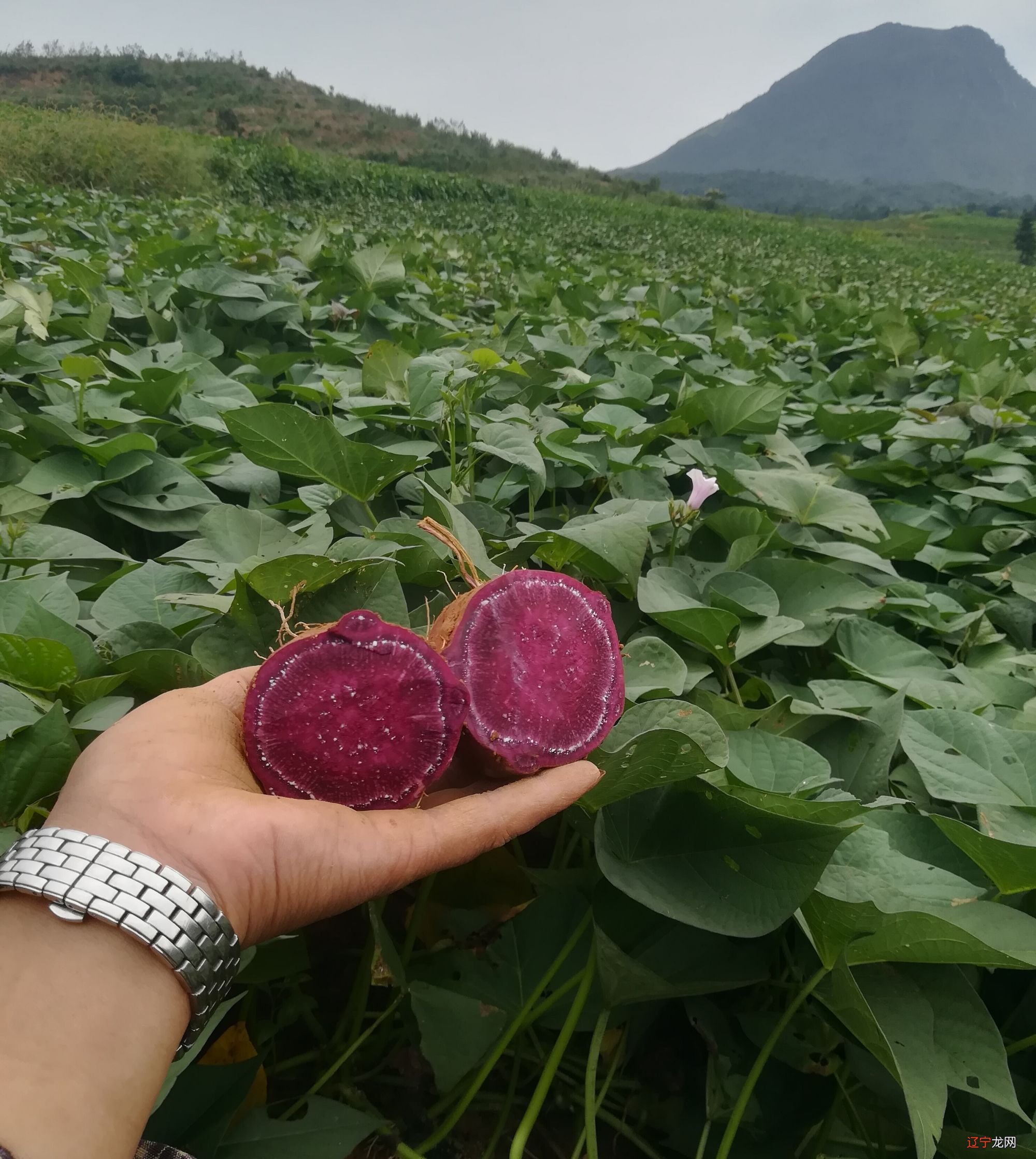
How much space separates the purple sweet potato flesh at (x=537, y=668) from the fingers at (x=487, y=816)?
0.06 metres

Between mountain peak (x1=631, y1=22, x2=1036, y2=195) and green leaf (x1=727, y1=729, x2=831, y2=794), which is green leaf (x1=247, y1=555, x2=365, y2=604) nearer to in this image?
green leaf (x1=727, y1=729, x2=831, y2=794)

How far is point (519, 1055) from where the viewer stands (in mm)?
876

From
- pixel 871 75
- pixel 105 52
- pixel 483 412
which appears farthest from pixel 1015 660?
pixel 871 75

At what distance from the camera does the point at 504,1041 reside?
81 cm

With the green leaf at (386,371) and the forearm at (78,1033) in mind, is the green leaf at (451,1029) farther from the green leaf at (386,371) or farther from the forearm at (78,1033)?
the green leaf at (386,371)

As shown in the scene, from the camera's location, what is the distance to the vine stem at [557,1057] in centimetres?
75

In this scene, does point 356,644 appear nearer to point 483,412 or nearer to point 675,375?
point 483,412

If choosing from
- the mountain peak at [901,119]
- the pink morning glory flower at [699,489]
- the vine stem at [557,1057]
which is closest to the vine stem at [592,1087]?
the vine stem at [557,1057]

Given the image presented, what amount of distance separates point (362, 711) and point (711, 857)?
402 millimetres

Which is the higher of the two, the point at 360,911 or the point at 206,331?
the point at 206,331

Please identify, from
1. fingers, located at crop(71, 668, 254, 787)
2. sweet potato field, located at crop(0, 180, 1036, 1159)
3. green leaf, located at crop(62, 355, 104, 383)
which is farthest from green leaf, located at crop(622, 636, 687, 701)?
green leaf, located at crop(62, 355, 104, 383)

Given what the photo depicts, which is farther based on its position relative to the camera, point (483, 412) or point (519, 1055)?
point (483, 412)

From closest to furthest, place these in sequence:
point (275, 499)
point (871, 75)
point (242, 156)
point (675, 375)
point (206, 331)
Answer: point (275, 499) → point (206, 331) → point (675, 375) → point (242, 156) → point (871, 75)

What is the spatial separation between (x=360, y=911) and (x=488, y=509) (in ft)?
2.22
